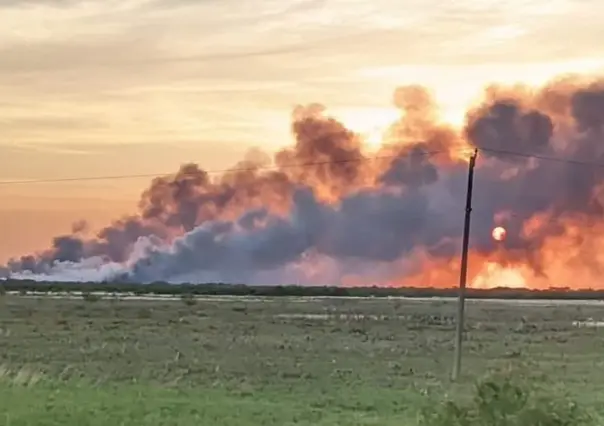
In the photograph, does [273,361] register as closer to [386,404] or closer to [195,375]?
[195,375]

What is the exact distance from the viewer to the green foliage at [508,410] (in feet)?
39.5

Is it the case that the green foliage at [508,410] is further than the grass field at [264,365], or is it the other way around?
the grass field at [264,365]

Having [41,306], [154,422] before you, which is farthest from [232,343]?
[41,306]

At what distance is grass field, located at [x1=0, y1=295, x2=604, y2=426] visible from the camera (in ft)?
73.2

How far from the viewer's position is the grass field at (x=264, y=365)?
22312mm

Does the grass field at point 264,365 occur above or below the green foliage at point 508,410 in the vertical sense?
below

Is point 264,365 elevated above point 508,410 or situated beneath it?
situated beneath

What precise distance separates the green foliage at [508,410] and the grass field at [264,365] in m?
0.45

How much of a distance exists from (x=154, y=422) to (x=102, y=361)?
16891 mm

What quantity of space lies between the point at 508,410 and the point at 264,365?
78.5ft

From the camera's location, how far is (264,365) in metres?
35.9

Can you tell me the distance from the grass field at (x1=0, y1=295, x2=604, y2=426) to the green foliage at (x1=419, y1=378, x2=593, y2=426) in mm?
454

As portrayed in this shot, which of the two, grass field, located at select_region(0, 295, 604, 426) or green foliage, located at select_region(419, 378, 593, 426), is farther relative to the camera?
grass field, located at select_region(0, 295, 604, 426)

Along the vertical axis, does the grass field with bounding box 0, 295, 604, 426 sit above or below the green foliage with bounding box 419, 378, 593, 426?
below
